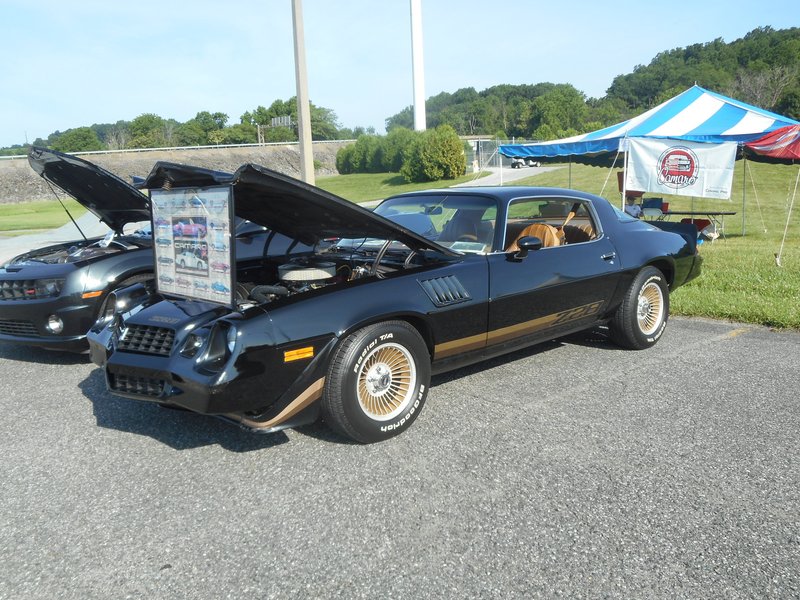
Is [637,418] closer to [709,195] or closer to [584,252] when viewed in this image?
[584,252]

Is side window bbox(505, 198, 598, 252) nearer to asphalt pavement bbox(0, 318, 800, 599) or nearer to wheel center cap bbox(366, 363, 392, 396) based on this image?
asphalt pavement bbox(0, 318, 800, 599)

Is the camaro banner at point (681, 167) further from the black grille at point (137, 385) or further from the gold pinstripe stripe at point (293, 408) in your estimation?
the black grille at point (137, 385)

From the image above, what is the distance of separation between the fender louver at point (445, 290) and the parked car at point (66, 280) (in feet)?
9.12

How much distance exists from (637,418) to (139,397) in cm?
294

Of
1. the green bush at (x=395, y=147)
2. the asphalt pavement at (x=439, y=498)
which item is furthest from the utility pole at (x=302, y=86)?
the green bush at (x=395, y=147)

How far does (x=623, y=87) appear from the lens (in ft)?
398

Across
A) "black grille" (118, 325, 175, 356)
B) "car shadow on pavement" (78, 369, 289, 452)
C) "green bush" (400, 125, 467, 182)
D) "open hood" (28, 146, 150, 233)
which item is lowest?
"car shadow on pavement" (78, 369, 289, 452)

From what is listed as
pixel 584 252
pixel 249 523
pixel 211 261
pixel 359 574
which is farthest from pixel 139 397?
pixel 584 252

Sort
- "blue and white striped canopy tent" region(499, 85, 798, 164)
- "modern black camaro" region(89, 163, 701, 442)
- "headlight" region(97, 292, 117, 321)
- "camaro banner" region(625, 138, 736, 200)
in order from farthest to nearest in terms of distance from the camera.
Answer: "blue and white striped canopy tent" region(499, 85, 798, 164)
"camaro banner" region(625, 138, 736, 200)
"headlight" region(97, 292, 117, 321)
"modern black camaro" region(89, 163, 701, 442)

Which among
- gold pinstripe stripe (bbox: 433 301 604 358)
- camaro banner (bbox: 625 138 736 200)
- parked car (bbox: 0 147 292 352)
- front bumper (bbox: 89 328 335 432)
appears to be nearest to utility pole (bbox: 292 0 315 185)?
parked car (bbox: 0 147 292 352)

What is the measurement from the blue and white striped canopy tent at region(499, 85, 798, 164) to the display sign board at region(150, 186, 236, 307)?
9.81m

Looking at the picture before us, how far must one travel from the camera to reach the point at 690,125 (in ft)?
41.4

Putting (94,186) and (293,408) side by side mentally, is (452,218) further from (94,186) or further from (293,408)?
(94,186)

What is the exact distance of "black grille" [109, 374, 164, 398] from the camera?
3376 mm
